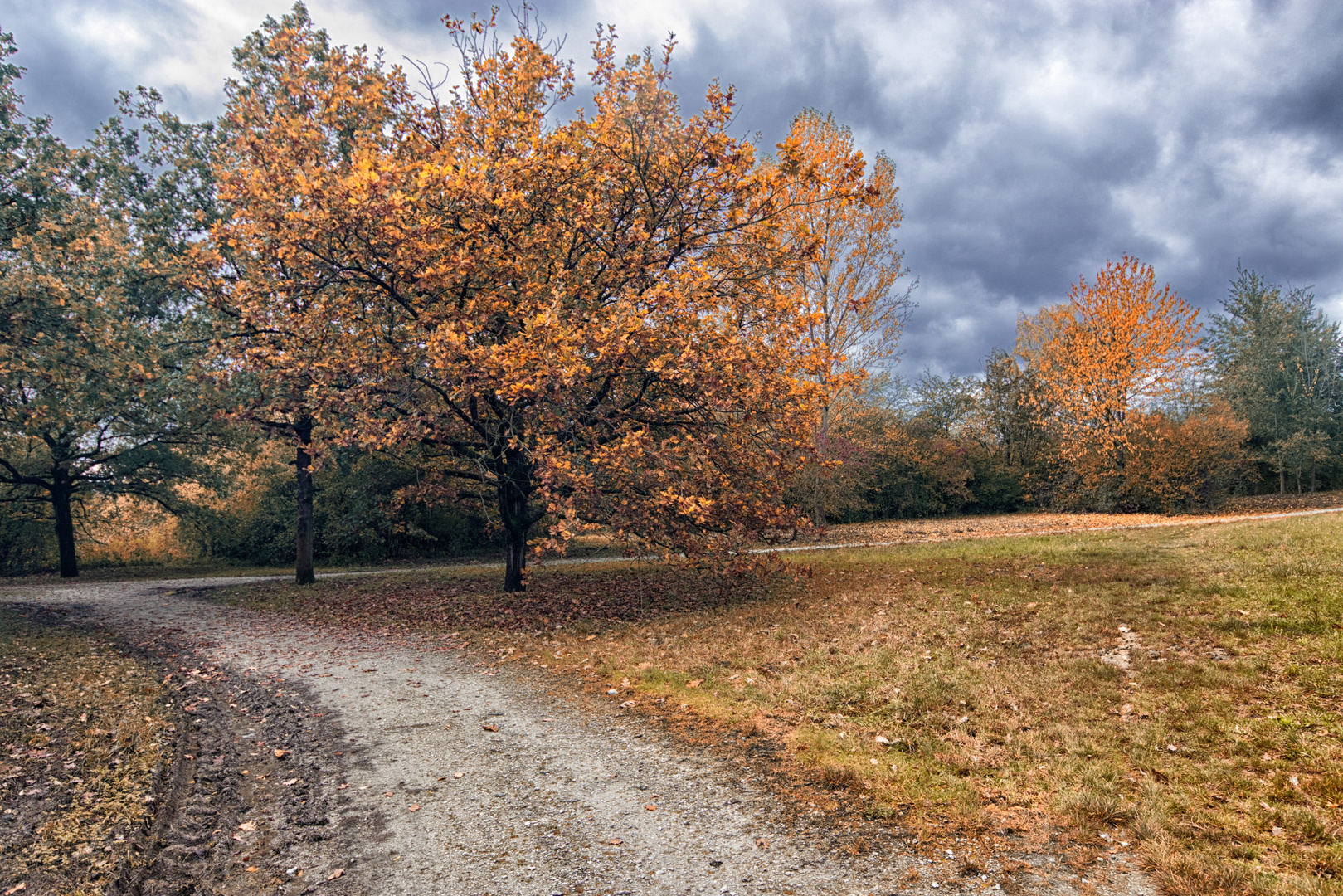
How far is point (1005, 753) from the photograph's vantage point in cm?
500

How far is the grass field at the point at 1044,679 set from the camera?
13.3 ft

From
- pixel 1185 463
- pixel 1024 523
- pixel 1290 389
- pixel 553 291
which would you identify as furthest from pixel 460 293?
pixel 1290 389

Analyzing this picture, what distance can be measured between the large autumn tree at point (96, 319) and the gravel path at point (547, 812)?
6.90 m

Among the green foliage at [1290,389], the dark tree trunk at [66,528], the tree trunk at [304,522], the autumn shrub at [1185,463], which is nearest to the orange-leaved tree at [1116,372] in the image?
the autumn shrub at [1185,463]

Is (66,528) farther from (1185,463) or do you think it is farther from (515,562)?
(1185,463)

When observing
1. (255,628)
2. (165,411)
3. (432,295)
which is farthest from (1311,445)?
(165,411)

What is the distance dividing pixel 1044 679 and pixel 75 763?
837cm

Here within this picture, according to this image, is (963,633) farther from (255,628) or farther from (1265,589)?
(255,628)

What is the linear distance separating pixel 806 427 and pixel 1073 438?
22.0 m

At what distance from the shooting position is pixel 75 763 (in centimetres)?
532

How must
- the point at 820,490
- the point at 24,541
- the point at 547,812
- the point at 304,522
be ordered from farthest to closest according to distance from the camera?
1. the point at 820,490
2. the point at 24,541
3. the point at 304,522
4. the point at 547,812

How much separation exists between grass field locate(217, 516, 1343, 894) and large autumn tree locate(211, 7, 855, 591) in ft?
6.58

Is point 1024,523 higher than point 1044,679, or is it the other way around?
point 1024,523

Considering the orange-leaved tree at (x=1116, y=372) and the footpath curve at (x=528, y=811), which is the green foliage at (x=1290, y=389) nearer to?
the orange-leaved tree at (x=1116, y=372)
